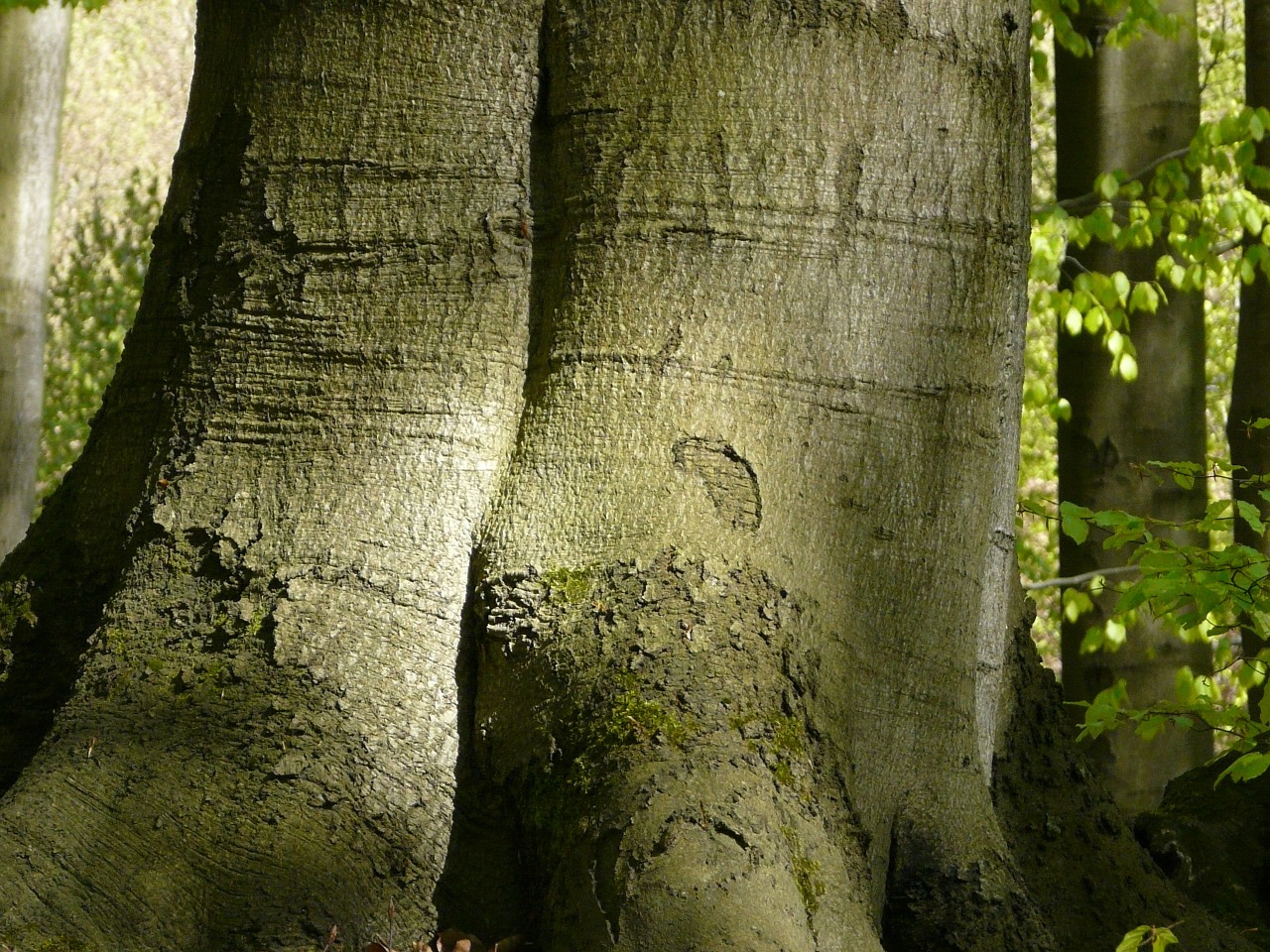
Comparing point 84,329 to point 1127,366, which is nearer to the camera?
point 1127,366

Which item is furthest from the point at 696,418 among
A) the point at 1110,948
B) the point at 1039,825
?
the point at 1110,948

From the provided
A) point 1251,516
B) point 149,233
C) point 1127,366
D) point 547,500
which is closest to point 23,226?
point 149,233

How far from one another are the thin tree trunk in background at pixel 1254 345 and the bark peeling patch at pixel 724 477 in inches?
165

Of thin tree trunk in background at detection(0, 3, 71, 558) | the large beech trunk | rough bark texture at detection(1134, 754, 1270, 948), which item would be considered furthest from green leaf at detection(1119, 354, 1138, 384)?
thin tree trunk in background at detection(0, 3, 71, 558)

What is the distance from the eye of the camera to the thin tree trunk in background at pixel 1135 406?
6.56 metres

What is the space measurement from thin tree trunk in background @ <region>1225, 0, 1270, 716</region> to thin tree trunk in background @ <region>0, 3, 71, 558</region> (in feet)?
24.1

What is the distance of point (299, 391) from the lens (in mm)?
2117

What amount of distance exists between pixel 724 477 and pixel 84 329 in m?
Answer: 14.0

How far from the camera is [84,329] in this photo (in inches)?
564

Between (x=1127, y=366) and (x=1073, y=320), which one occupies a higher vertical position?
(x=1073, y=320)

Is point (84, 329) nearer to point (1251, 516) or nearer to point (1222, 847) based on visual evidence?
point (1222, 847)

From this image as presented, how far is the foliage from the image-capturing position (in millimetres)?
13328

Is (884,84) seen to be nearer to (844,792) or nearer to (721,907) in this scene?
(844,792)

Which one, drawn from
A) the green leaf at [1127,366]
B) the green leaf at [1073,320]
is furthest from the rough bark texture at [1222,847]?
the green leaf at [1127,366]
